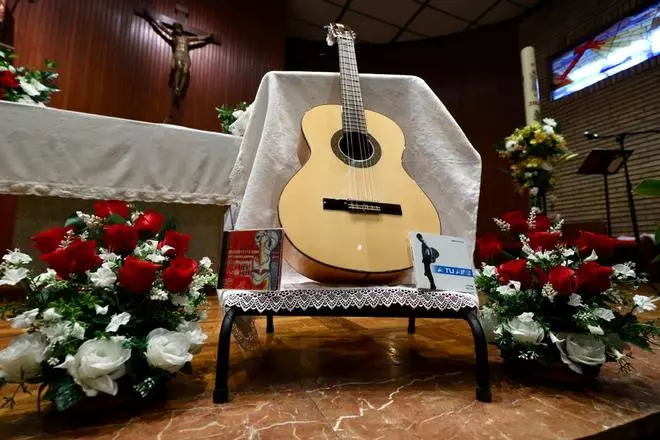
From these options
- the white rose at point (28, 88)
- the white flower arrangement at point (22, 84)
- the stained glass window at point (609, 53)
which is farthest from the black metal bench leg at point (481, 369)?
the stained glass window at point (609, 53)

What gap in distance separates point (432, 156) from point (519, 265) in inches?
15.4

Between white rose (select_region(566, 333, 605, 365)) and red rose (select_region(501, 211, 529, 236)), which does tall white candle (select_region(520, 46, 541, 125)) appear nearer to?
red rose (select_region(501, 211, 529, 236))

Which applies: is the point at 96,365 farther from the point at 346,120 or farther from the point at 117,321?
the point at 346,120

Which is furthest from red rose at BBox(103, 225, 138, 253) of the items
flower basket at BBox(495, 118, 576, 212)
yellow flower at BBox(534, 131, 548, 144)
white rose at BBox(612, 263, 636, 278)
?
yellow flower at BBox(534, 131, 548, 144)

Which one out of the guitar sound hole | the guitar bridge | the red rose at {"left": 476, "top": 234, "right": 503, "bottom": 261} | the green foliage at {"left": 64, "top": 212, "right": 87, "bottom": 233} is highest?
the guitar sound hole

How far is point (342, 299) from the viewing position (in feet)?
2.37

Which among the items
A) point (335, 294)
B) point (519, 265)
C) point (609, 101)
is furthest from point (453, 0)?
point (335, 294)

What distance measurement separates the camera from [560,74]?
14.1 feet

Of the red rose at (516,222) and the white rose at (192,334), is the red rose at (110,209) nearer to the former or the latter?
the white rose at (192,334)

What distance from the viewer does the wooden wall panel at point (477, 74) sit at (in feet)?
14.6

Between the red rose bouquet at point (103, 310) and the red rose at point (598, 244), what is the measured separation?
3.11 feet

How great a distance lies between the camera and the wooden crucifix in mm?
3215

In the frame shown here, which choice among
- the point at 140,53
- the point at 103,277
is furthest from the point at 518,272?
the point at 140,53

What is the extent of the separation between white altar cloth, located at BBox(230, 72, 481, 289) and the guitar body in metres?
0.08
